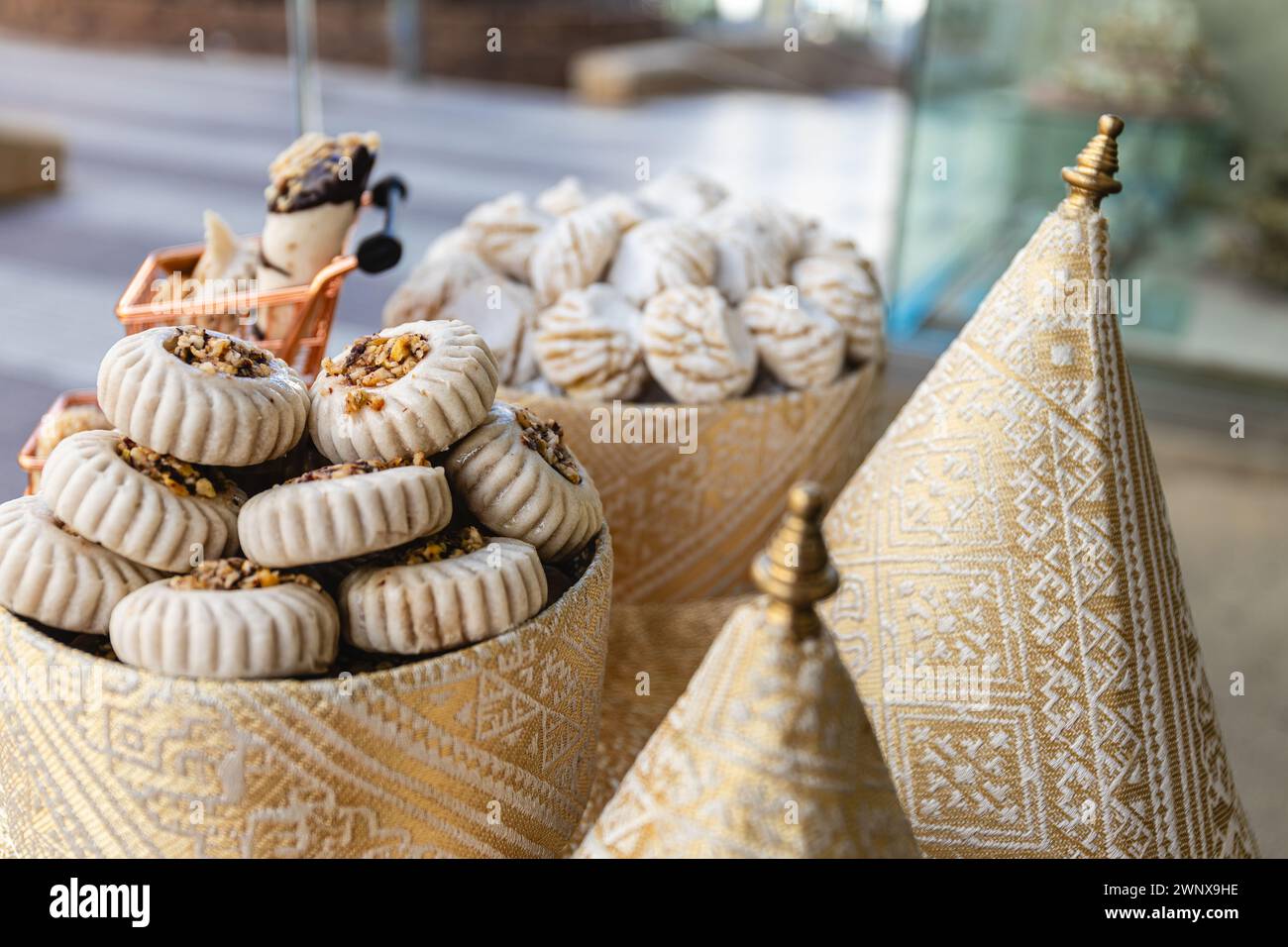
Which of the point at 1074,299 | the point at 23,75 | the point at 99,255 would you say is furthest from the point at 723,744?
the point at 23,75

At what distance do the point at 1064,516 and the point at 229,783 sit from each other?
46cm

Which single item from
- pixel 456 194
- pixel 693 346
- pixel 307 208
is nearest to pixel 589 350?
pixel 693 346

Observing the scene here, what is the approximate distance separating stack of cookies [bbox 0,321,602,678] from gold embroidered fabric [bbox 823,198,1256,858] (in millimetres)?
255

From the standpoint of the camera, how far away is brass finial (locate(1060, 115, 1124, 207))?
0.68 meters

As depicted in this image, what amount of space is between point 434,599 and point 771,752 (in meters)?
0.18

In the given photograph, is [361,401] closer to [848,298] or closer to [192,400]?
[192,400]

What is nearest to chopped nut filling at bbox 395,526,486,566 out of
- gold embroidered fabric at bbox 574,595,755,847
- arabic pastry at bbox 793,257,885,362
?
gold embroidered fabric at bbox 574,595,755,847

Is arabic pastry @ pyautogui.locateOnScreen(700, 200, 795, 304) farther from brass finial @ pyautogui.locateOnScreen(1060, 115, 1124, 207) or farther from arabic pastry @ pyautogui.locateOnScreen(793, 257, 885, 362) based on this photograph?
brass finial @ pyautogui.locateOnScreen(1060, 115, 1124, 207)

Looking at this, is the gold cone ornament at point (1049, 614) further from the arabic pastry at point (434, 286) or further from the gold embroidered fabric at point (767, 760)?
the arabic pastry at point (434, 286)

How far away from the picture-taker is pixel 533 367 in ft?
2.98

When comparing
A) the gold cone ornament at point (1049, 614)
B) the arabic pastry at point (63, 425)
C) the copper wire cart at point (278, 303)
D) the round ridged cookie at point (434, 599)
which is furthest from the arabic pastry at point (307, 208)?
the gold cone ornament at point (1049, 614)

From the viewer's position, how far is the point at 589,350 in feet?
2.85

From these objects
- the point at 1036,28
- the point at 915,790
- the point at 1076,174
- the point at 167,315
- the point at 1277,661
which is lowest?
Result: the point at 1277,661
